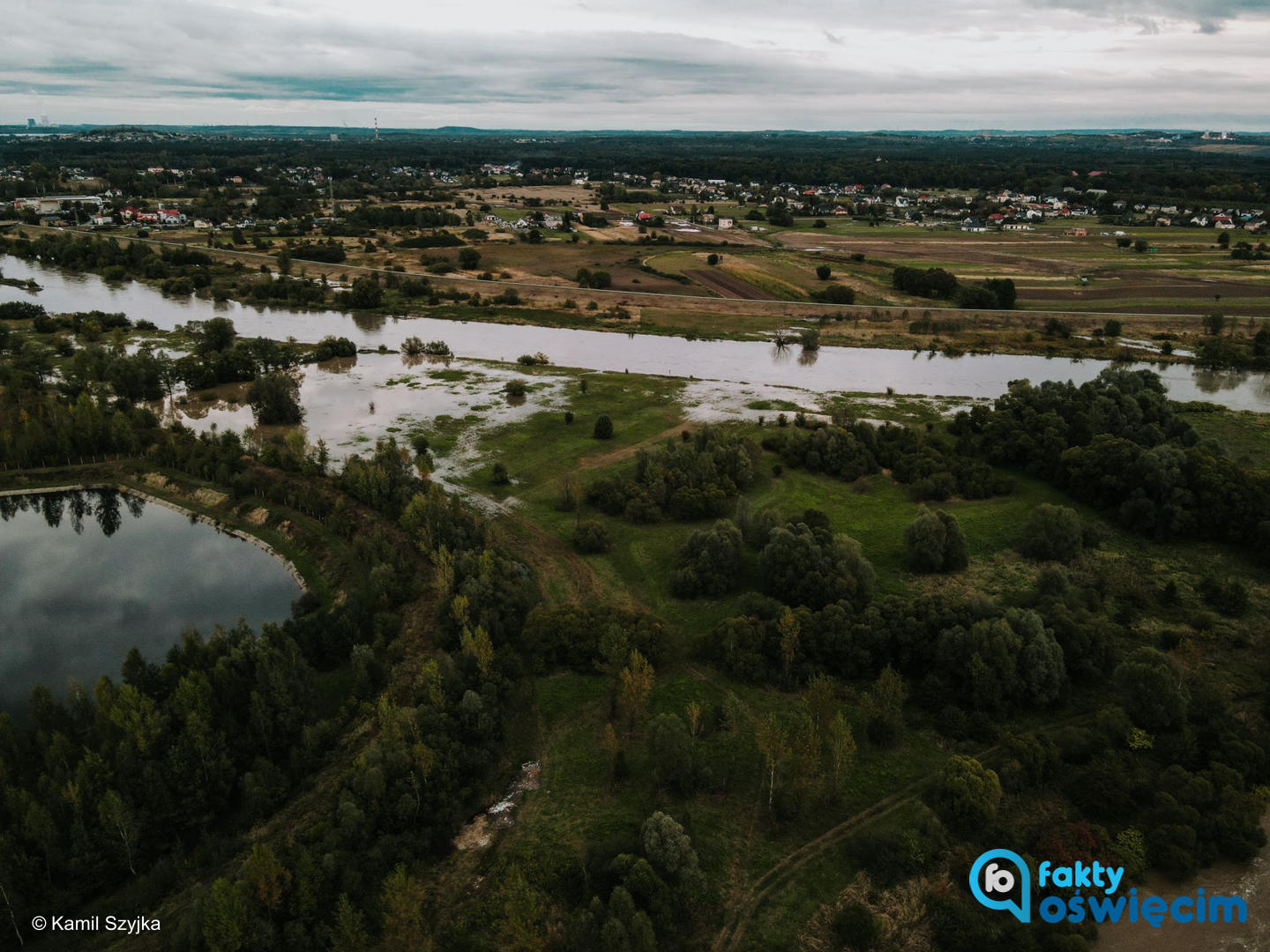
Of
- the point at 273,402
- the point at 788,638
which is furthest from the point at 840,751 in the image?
the point at 273,402

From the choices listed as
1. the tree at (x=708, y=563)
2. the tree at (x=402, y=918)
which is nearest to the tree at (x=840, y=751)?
the tree at (x=708, y=563)

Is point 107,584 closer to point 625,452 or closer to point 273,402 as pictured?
point 273,402

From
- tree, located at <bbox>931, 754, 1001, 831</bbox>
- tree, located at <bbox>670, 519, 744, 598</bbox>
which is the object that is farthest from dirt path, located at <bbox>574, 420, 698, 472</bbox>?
tree, located at <bbox>931, 754, 1001, 831</bbox>

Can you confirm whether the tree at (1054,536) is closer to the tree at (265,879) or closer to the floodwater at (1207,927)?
the floodwater at (1207,927)

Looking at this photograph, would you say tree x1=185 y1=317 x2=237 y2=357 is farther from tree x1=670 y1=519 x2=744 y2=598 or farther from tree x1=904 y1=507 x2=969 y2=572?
tree x1=904 y1=507 x2=969 y2=572

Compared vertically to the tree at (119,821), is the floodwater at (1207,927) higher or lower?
lower
